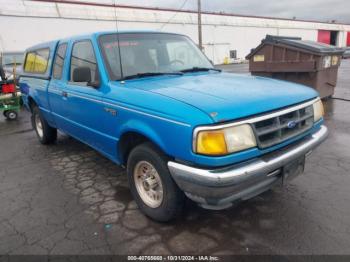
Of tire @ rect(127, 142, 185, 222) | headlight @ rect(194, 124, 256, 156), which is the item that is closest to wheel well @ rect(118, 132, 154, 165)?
tire @ rect(127, 142, 185, 222)

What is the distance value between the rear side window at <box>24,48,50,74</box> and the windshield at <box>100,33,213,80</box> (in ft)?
6.44

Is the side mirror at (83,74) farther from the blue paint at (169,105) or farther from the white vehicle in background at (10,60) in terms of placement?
the white vehicle in background at (10,60)

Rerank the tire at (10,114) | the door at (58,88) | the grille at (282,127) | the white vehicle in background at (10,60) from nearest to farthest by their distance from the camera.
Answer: the grille at (282,127)
the door at (58,88)
the tire at (10,114)
the white vehicle in background at (10,60)

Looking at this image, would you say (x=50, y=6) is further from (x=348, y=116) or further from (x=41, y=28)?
(x=348, y=116)

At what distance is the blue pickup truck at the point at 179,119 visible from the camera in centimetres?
226

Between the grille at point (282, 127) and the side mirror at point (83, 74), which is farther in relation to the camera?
the side mirror at point (83, 74)

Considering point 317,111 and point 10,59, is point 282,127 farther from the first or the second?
point 10,59

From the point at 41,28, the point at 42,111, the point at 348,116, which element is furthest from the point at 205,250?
the point at 41,28

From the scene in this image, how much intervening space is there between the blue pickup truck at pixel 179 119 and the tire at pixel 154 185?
0.01 metres

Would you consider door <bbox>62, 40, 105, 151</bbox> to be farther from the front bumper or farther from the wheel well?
the front bumper

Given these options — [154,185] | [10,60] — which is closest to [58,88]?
[154,185]

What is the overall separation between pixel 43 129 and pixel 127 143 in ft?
10.4

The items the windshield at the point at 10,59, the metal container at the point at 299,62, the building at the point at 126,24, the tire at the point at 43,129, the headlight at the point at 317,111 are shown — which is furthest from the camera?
the building at the point at 126,24

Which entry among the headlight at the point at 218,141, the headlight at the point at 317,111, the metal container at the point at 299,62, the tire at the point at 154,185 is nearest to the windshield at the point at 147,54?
the tire at the point at 154,185
